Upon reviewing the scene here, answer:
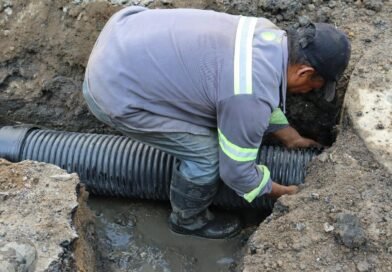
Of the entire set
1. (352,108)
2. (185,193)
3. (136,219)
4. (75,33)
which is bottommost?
(136,219)

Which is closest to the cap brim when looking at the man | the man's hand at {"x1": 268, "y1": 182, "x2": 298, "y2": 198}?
the man

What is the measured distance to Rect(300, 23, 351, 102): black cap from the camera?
2727mm

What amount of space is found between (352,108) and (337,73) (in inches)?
21.7

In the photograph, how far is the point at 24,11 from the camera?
4113mm

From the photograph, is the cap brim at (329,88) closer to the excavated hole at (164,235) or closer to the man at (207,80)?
the man at (207,80)

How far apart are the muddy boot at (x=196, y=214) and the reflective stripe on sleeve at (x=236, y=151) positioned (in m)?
0.50

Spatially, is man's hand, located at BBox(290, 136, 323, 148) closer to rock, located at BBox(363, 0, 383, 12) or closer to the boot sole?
the boot sole

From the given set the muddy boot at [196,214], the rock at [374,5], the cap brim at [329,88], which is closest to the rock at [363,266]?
the cap brim at [329,88]

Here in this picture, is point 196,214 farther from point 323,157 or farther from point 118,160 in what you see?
point 323,157

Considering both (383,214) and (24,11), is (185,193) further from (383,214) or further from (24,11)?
(24,11)

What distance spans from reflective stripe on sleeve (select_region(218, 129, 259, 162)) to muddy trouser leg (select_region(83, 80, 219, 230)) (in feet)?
0.95

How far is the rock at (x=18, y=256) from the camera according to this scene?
8.57 ft

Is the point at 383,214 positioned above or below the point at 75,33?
below

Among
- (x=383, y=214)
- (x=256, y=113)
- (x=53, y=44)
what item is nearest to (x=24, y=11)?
(x=53, y=44)
